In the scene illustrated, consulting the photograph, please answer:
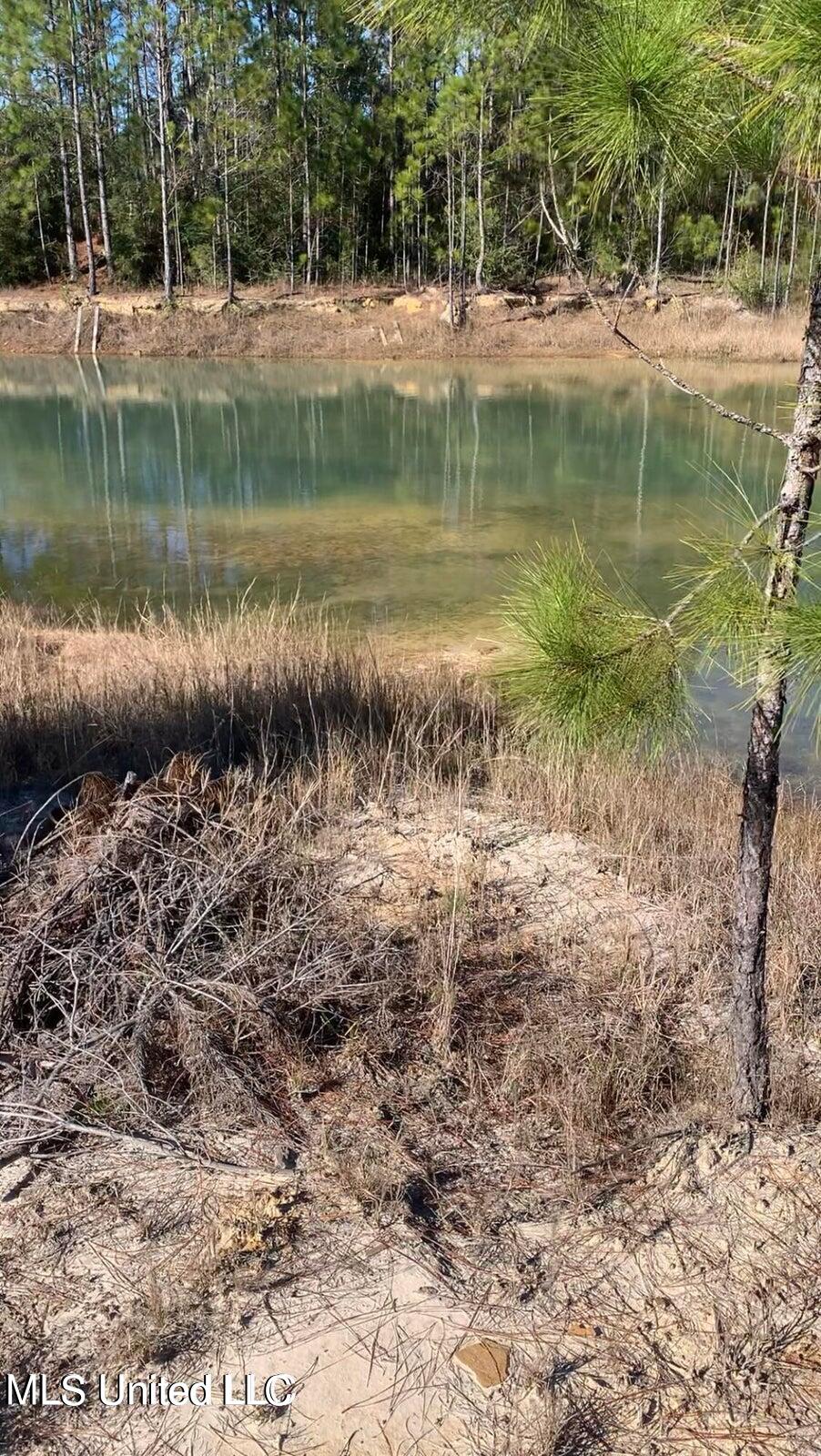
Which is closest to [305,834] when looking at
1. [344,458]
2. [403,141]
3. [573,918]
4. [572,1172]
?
[573,918]

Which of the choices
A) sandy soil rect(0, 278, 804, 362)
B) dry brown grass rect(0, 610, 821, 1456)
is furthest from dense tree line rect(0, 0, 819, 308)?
dry brown grass rect(0, 610, 821, 1456)

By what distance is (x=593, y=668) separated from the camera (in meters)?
2.22

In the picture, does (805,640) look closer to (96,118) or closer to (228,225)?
(228,225)

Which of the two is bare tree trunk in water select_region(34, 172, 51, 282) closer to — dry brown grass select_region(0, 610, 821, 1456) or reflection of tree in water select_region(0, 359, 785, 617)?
reflection of tree in water select_region(0, 359, 785, 617)

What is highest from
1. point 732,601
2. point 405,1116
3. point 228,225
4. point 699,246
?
point 228,225

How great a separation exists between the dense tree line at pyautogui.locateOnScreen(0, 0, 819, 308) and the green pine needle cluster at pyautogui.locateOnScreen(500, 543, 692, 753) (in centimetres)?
3007

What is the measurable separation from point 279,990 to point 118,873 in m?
0.54

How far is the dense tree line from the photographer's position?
105ft

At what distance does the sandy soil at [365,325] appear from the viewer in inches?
1141

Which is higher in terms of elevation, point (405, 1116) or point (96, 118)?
point (96, 118)

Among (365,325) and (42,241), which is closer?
(365,325)

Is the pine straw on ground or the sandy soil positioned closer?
the pine straw on ground

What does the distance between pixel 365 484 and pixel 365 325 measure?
60.7 ft

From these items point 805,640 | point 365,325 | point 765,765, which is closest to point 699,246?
point 365,325
